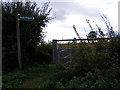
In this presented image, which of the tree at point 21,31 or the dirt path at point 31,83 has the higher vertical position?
the tree at point 21,31

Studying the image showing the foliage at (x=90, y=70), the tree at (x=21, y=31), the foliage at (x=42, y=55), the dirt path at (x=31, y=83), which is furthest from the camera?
the foliage at (x=42, y=55)

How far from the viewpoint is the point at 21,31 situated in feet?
46.1

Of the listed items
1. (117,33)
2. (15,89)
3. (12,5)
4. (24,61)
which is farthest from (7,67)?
(117,33)

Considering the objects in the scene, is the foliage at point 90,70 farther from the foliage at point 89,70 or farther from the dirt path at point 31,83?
the dirt path at point 31,83

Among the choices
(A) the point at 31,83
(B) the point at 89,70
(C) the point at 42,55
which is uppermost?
(C) the point at 42,55

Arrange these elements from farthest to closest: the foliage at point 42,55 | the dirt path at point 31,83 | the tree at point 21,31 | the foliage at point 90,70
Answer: the foliage at point 42,55, the tree at point 21,31, the dirt path at point 31,83, the foliage at point 90,70

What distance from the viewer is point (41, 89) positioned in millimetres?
6871

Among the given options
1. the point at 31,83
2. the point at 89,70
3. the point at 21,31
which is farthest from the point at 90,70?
the point at 21,31

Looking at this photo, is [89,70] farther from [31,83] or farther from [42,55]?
[42,55]

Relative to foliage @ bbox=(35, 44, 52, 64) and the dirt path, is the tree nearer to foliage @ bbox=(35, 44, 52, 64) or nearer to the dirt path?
foliage @ bbox=(35, 44, 52, 64)

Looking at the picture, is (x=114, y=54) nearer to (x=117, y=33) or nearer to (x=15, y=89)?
(x=117, y=33)

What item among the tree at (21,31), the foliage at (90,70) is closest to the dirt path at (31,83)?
the foliage at (90,70)

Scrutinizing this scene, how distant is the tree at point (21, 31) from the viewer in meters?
13.9

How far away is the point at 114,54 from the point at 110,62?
14.2 inches
